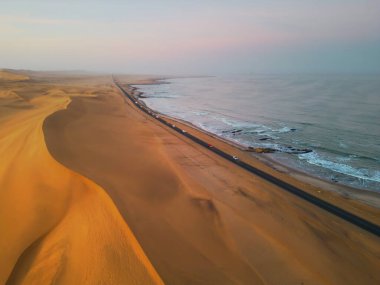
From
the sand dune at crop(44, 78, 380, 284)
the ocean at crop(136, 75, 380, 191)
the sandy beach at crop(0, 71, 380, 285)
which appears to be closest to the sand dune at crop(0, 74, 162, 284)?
the sandy beach at crop(0, 71, 380, 285)

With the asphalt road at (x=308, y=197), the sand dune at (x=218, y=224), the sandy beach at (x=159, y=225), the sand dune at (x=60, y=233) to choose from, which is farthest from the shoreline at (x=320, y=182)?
the sand dune at (x=60, y=233)

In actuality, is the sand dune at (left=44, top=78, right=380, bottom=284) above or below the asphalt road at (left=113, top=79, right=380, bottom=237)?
above

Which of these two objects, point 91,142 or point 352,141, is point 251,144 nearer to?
point 352,141

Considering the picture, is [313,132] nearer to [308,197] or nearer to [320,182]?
[320,182]

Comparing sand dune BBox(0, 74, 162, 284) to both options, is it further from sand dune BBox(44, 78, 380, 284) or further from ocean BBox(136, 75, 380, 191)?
ocean BBox(136, 75, 380, 191)

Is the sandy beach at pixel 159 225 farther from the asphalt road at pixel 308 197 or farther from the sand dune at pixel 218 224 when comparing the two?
the asphalt road at pixel 308 197

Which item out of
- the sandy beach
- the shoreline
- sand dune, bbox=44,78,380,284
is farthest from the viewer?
the shoreline

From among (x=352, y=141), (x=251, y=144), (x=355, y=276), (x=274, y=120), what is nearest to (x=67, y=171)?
(x=355, y=276)
